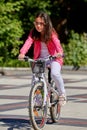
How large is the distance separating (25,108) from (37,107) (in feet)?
9.62

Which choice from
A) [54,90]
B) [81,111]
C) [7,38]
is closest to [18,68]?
[7,38]

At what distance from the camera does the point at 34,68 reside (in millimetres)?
8359

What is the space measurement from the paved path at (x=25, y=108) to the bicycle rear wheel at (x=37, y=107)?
0.33 m

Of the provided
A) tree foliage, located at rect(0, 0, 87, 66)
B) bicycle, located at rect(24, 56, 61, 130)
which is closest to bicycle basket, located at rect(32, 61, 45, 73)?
bicycle, located at rect(24, 56, 61, 130)

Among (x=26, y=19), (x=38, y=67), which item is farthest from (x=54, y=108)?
(x=26, y=19)

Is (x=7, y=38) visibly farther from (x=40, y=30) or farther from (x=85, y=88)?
(x=40, y=30)

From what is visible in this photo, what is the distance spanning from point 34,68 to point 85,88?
25.2ft

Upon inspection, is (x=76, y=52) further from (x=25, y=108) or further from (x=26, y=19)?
(x=25, y=108)

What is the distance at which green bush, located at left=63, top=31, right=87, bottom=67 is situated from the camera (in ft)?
82.9

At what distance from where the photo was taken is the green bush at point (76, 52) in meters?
25.3

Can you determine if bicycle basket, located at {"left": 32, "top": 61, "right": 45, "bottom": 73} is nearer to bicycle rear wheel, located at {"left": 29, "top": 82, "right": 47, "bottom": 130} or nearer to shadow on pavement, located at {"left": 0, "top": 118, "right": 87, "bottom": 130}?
bicycle rear wheel, located at {"left": 29, "top": 82, "right": 47, "bottom": 130}

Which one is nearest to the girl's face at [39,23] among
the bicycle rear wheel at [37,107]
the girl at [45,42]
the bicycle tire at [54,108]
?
the girl at [45,42]

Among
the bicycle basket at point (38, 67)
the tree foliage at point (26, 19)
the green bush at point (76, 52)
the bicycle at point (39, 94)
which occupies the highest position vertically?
the bicycle basket at point (38, 67)

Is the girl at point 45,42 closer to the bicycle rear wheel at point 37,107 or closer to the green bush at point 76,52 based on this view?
the bicycle rear wheel at point 37,107
